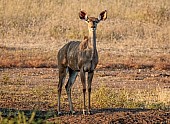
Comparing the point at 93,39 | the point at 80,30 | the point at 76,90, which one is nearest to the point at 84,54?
the point at 93,39

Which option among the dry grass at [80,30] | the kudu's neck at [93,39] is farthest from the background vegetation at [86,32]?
the kudu's neck at [93,39]

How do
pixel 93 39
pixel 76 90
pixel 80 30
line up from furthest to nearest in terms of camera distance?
pixel 80 30 → pixel 76 90 → pixel 93 39

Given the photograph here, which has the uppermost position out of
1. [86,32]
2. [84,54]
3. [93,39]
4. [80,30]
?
[93,39]

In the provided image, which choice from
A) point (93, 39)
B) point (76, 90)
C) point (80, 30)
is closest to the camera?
point (93, 39)

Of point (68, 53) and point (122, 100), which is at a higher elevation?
point (68, 53)

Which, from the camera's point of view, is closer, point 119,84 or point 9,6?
point 119,84

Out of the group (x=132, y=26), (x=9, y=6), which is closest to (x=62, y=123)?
(x=132, y=26)

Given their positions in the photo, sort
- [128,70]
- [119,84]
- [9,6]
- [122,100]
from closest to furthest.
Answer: [122,100] < [119,84] < [128,70] < [9,6]

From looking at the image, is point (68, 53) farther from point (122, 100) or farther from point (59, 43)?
point (59, 43)

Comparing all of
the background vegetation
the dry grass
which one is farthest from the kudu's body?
the dry grass

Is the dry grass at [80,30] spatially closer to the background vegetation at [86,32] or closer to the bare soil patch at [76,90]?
the background vegetation at [86,32]

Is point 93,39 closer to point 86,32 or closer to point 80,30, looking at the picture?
point 86,32

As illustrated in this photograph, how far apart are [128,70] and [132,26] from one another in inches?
474

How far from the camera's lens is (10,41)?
33688 mm
